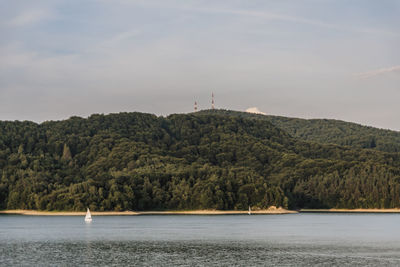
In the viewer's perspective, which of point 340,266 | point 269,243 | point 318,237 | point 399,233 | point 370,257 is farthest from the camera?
point 399,233

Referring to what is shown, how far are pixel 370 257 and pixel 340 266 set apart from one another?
418 inches

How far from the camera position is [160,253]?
89125 mm

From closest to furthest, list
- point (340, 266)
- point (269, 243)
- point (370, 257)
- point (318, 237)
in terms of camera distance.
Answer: point (340, 266), point (370, 257), point (269, 243), point (318, 237)

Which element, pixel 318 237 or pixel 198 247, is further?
pixel 318 237

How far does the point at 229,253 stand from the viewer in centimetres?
9019

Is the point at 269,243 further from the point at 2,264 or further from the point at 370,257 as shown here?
the point at 2,264

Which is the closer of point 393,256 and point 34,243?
point 393,256

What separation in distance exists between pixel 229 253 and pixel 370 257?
18.5 m

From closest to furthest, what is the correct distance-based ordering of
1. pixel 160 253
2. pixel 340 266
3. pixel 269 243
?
1. pixel 340 266
2. pixel 160 253
3. pixel 269 243

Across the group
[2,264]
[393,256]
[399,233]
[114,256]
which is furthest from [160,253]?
[399,233]

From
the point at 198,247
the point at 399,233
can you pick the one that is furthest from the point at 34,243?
the point at 399,233

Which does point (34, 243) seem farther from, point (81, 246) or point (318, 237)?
point (318, 237)

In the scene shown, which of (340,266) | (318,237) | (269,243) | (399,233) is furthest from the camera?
(399,233)

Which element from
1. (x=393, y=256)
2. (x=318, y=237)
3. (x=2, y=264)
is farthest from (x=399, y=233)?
(x=2, y=264)
